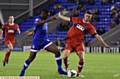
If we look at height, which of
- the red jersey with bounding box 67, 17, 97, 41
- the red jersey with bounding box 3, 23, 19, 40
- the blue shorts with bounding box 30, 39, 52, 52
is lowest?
the red jersey with bounding box 3, 23, 19, 40

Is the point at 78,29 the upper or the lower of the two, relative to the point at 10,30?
upper

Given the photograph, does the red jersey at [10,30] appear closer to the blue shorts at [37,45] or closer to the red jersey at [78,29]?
the red jersey at [78,29]

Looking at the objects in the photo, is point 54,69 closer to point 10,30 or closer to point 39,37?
point 10,30

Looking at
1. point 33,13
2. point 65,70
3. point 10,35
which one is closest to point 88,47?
point 33,13

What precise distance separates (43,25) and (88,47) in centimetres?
2663

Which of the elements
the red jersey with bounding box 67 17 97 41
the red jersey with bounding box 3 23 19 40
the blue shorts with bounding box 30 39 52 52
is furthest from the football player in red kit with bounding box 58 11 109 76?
the red jersey with bounding box 3 23 19 40

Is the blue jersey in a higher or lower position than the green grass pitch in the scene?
higher

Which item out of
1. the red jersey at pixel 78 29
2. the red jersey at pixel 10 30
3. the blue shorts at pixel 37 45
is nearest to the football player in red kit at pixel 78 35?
the red jersey at pixel 78 29

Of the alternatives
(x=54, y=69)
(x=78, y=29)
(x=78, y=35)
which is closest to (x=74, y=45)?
(x=78, y=35)

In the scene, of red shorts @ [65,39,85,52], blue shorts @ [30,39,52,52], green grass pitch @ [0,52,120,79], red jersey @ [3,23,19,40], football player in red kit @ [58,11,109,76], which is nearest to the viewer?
blue shorts @ [30,39,52,52]

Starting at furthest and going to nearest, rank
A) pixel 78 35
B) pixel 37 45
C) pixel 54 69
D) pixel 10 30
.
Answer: pixel 10 30 < pixel 54 69 < pixel 78 35 < pixel 37 45

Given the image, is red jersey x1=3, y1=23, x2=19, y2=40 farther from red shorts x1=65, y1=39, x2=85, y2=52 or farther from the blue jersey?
the blue jersey

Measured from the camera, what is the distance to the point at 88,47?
4406 centimetres

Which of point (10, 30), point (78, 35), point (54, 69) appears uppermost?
point (78, 35)
